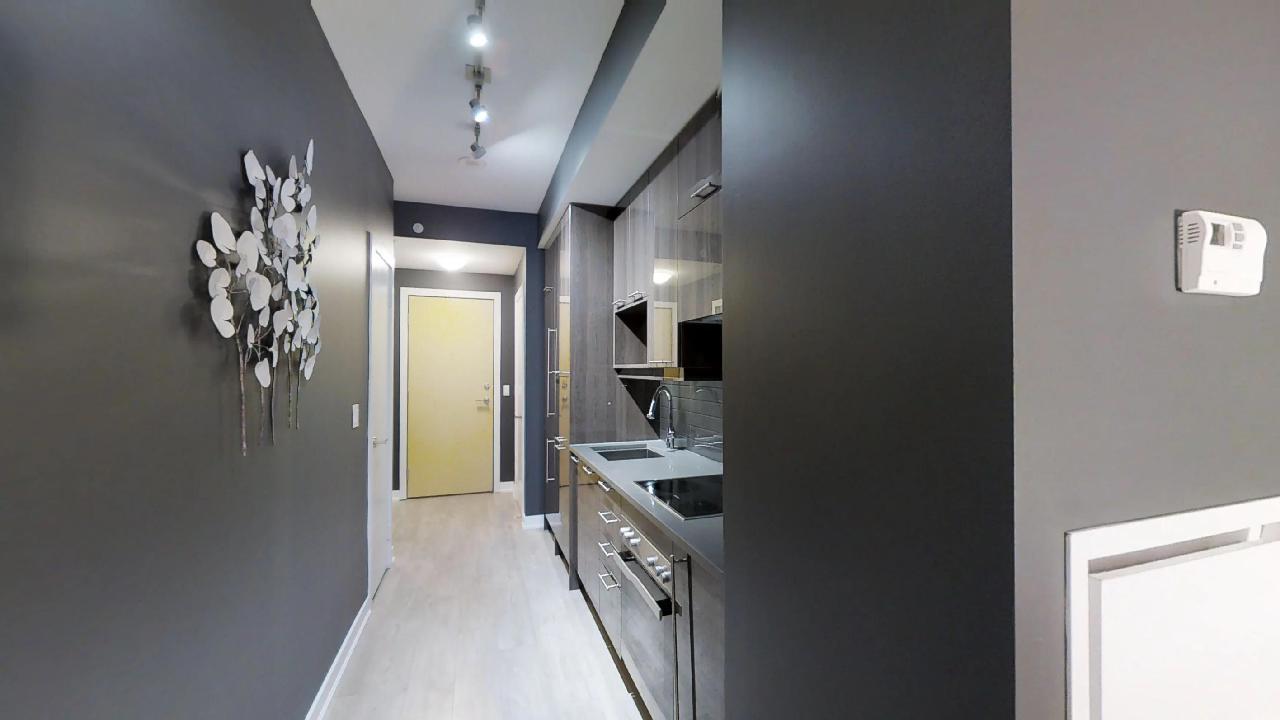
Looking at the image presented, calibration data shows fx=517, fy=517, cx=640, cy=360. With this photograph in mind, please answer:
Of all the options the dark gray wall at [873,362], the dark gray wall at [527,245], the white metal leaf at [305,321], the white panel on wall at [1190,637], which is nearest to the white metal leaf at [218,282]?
the white metal leaf at [305,321]

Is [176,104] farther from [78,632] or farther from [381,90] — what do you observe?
[381,90]

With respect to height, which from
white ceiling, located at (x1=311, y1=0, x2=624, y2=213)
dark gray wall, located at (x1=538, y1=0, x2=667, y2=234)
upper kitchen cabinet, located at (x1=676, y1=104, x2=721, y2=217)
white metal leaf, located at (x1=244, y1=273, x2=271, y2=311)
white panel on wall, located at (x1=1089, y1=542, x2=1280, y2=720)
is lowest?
white panel on wall, located at (x1=1089, y1=542, x2=1280, y2=720)

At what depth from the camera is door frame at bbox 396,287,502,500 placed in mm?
5181

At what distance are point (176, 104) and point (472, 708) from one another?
2.19 metres

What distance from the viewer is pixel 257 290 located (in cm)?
135

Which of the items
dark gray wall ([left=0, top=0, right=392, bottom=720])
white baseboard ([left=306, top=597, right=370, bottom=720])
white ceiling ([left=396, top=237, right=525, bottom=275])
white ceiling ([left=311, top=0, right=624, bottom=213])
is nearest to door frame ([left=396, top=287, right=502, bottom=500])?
white ceiling ([left=396, top=237, right=525, bottom=275])

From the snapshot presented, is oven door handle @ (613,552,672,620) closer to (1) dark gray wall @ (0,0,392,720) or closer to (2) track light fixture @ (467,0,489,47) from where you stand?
(1) dark gray wall @ (0,0,392,720)

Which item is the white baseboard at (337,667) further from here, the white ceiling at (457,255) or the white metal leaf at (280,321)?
the white ceiling at (457,255)

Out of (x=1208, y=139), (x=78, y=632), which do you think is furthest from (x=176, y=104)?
(x=1208, y=139)

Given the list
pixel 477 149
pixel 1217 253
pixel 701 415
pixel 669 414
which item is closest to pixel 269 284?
pixel 477 149

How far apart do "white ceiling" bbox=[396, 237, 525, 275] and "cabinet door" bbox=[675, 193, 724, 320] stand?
2.53m

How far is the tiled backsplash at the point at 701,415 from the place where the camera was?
2.65 m

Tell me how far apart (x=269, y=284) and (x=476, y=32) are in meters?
1.22

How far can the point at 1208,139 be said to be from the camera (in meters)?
0.67
